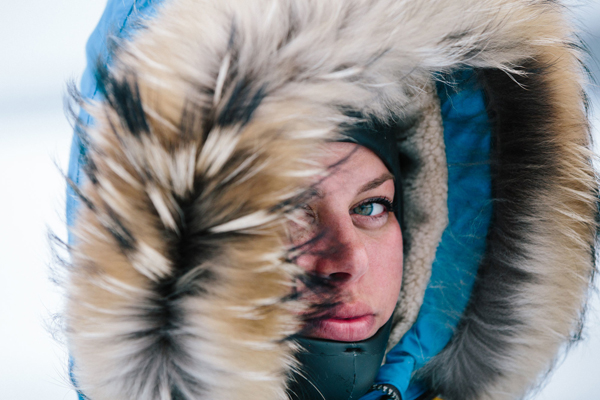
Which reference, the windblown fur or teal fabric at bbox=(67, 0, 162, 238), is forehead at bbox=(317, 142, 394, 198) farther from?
teal fabric at bbox=(67, 0, 162, 238)

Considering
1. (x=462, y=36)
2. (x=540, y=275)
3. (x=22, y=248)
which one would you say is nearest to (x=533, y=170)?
(x=540, y=275)

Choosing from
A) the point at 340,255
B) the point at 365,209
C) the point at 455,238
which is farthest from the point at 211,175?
the point at 455,238

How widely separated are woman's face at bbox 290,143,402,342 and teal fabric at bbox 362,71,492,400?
0.20m

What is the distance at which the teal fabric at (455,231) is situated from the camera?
81 cm

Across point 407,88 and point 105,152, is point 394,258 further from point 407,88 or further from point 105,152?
point 105,152

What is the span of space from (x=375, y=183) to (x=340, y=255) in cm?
15

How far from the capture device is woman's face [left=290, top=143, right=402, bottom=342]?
1.94 ft

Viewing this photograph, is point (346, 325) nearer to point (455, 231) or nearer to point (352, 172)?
point (352, 172)

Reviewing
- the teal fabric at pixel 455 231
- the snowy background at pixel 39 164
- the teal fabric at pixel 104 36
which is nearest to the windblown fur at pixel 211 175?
the teal fabric at pixel 104 36

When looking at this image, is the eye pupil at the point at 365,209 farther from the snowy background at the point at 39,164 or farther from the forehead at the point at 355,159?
the snowy background at the point at 39,164

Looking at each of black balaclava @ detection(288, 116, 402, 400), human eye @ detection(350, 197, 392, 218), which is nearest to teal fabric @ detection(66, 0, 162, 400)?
black balaclava @ detection(288, 116, 402, 400)

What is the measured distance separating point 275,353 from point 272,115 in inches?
9.4

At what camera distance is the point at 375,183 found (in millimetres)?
691

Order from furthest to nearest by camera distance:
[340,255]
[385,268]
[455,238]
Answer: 1. [455,238]
2. [385,268]
3. [340,255]
